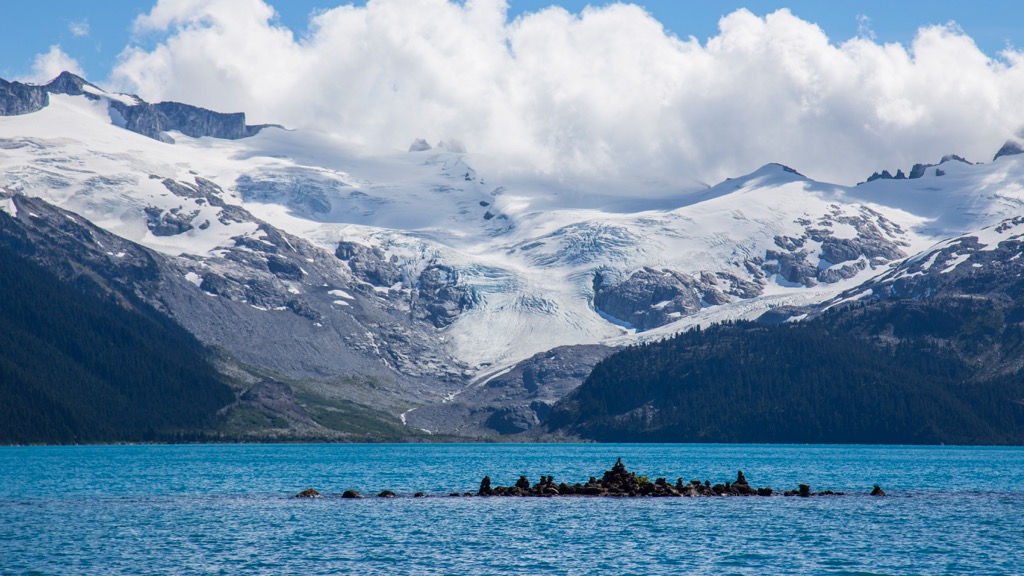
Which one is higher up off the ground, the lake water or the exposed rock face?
the exposed rock face

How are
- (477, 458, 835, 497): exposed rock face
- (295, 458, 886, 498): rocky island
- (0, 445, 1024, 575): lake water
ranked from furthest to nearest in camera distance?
1. (477, 458, 835, 497): exposed rock face
2. (295, 458, 886, 498): rocky island
3. (0, 445, 1024, 575): lake water

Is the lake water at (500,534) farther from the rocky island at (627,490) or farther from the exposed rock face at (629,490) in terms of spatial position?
the exposed rock face at (629,490)

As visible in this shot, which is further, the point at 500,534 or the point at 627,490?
the point at 627,490

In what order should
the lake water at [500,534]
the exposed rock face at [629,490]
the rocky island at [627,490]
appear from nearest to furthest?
the lake water at [500,534], the rocky island at [627,490], the exposed rock face at [629,490]

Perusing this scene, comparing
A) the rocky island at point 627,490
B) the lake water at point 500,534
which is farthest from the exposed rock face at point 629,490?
the lake water at point 500,534

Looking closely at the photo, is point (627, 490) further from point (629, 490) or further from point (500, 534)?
→ point (500, 534)

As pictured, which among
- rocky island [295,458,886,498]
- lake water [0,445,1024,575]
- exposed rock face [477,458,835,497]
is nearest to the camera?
lake water [0,445,1024,575]

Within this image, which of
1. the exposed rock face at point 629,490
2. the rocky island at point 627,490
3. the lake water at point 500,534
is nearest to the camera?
the lake water at point 500,534

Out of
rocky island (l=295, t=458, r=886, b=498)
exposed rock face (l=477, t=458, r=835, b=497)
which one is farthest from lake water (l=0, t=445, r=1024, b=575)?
exposed rock face (l=477, t=458, r=835, b=497)

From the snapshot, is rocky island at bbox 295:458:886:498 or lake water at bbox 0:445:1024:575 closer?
lake water at bbox 0:445:1024:575

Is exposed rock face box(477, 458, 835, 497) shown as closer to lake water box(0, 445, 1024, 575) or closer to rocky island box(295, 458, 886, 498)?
rocky island box(295, 458, 886, 498)

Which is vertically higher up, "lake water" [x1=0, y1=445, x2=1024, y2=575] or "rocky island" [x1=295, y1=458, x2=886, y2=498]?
"rocky island" [x1=295, y1=458, x2=886, y2=498]

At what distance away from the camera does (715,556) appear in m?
97.7

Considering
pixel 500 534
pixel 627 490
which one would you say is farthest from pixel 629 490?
pixel 500 534
